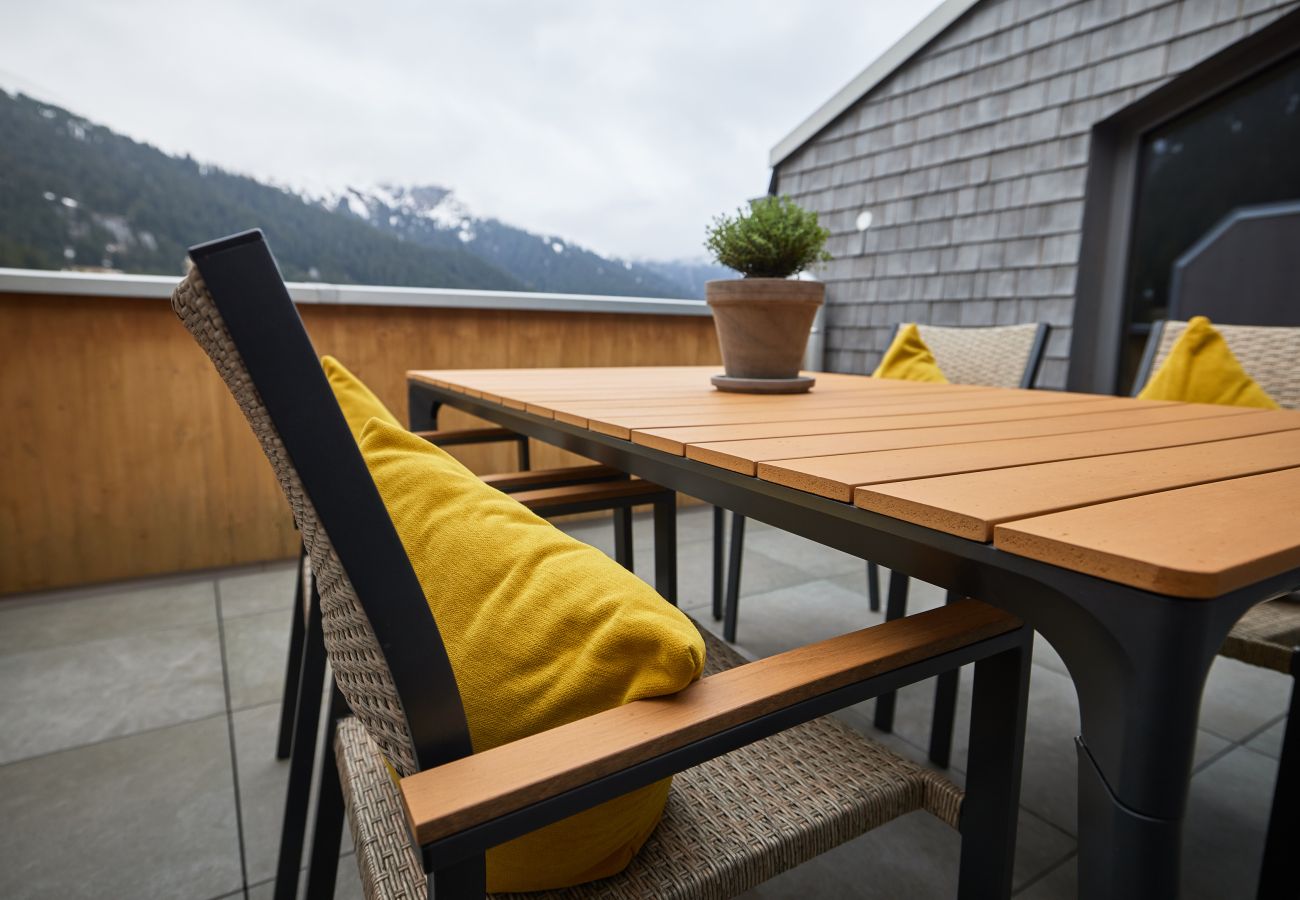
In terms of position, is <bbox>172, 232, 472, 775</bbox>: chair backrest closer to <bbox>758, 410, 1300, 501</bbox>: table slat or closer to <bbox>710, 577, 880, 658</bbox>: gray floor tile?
<bbox>758, 410, 1300, 501</bbox>: table slat

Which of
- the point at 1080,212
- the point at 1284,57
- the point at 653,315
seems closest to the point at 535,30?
the point at 653,315

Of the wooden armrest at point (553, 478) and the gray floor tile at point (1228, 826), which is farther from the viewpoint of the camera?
the wooden armrest at point (553, 478)

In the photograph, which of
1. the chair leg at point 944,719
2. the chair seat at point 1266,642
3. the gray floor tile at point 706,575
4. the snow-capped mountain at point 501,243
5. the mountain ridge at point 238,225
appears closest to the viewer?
the chair seat at point 1266,642

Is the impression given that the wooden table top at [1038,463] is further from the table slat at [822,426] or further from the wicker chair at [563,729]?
the wicker chair at [563,729]

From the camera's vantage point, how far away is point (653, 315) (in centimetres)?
379

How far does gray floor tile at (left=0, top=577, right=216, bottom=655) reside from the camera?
88.4 inches

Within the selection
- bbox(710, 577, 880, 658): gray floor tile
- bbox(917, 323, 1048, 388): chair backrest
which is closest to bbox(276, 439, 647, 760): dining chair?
bbox(710, 577, 880, 658): gray floor tile

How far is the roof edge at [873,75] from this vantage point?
396 cm

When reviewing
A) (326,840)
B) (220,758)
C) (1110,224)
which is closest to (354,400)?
(326,840)

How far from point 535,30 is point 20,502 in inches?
201

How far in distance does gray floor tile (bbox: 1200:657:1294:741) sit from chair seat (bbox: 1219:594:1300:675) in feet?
2.37

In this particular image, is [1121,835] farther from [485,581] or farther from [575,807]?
[485,581]

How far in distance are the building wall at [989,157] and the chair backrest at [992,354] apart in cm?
145

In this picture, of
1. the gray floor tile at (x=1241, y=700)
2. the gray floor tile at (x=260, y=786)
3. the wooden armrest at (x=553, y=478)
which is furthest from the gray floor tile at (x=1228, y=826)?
the gray floor tile at (x=260, y=786)
